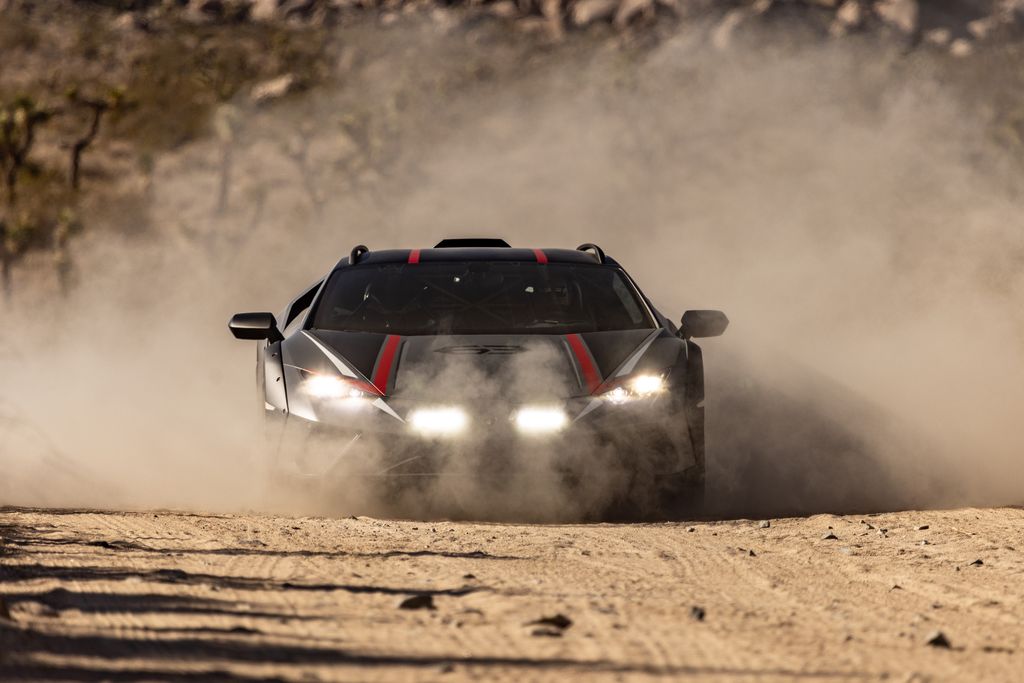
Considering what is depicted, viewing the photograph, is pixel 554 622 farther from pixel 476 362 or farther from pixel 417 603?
pixel 476 362

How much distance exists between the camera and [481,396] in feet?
22.5

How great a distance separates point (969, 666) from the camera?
3.98 m

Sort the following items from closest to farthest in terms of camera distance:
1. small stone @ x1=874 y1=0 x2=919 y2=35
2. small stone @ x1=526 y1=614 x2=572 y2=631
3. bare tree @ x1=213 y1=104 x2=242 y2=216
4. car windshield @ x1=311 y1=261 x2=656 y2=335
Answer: small stone @ x1=526 y1=614 x2=572 y2=631
car windshield @ x1=311 y1=261 x2=656 y2=335
bare tree @ x1=213 y1=104 x2=242 y2=216
small stone @ x1=874 y1=0 x2=919 y2=35

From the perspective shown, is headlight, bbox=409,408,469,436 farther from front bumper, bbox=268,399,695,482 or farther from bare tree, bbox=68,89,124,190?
bare tree, bbox=68,89,124,190

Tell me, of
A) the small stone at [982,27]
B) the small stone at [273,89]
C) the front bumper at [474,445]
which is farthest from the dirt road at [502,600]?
the small stone at [982,27]

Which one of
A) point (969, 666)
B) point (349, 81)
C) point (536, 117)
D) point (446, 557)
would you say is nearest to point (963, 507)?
point (446, 557)

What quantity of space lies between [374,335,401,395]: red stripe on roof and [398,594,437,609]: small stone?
231cm

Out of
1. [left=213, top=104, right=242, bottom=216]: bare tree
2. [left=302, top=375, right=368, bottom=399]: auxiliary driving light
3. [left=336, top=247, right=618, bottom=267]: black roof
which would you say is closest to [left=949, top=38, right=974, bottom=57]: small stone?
[left=213, top=104, right=242, bottom=216]: bare tree

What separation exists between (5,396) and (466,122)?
43.3 m

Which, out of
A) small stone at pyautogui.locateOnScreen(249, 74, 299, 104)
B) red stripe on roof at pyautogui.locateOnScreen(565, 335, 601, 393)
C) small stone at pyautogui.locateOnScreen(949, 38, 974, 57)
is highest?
small stone at pyautogui.locateOnScreen(949, 38, 974, 57)

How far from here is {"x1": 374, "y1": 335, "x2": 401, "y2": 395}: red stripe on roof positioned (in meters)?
6.91

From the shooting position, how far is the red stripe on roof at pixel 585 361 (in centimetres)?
696

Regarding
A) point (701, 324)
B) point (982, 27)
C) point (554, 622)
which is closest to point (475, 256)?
point (701, 324)

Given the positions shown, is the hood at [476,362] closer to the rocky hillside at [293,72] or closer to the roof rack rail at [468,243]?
the roof rack rail at [468,243]
